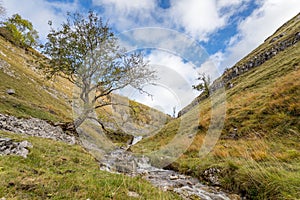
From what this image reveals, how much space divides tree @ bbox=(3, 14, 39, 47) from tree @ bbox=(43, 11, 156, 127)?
184 ft

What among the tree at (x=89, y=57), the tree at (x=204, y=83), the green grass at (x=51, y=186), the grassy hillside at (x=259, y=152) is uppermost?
the tree at (x=204, y=83)

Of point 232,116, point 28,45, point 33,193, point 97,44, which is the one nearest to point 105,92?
point 97,44

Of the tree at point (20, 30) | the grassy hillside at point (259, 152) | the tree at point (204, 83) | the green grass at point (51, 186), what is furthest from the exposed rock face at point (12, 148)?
the tree at point (20, 30)

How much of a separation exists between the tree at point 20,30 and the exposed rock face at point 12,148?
221 ft

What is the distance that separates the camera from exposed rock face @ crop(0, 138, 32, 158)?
6.87 metres

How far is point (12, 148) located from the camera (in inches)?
283

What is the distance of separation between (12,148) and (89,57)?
11915mm

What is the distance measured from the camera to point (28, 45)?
67.1 meters

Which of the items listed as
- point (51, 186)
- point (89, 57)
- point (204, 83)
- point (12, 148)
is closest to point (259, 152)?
point (51, 186)

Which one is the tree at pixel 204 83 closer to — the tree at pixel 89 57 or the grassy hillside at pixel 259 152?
the grassy hillside at pixel 259 152

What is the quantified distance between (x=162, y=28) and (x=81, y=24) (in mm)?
8198

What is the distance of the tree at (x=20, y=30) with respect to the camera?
6114 centimetres

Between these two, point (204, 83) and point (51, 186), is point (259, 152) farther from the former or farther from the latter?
point (204, 83)

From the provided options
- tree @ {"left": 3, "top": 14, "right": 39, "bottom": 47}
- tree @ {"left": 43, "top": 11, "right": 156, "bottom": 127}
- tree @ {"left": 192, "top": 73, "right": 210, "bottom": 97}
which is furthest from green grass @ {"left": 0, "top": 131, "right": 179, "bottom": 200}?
tree @ {"left": 3, "top": 14, "right": 39, "bottom": 47}
